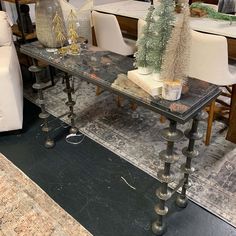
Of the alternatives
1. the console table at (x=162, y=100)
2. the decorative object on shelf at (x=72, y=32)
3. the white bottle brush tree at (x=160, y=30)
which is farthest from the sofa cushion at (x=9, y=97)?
the white bottle brush tree at (x=160, y=30)

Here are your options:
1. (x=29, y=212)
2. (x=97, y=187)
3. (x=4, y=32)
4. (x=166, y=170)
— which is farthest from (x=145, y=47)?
(x=4, y=32)

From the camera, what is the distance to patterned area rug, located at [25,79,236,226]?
1.68 m

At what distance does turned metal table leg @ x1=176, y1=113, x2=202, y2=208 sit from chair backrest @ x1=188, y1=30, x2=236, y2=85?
1.72ft

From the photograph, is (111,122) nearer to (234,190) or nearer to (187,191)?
(187,191)

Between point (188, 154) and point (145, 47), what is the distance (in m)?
0.59

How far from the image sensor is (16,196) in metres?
1.71

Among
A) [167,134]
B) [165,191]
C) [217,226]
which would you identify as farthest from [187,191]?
[167,134]

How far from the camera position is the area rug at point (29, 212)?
58.9 inches

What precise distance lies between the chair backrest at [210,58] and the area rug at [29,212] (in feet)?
3.86

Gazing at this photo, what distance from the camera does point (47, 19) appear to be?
1701mm

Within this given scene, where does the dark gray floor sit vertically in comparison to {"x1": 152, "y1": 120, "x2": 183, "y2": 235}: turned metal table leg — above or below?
below

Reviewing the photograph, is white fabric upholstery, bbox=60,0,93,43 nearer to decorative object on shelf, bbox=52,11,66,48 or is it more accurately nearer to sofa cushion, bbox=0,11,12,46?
decorative object on shelf, bbox=52,11,66,48

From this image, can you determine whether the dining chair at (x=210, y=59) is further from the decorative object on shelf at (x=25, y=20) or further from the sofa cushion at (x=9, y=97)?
the decorative object on shelf at (x=25, y=20)

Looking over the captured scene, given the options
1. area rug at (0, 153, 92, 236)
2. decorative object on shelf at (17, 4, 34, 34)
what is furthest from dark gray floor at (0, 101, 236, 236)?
decorative object on shelf at (17, 4, 34, 34)
